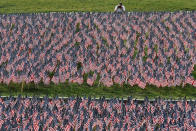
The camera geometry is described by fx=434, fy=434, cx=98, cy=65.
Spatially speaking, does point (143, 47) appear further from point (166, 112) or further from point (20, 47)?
point (166, 112)

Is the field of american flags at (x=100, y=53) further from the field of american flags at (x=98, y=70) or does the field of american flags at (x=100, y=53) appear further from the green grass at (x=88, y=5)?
the green grass at (x=88, y=5)

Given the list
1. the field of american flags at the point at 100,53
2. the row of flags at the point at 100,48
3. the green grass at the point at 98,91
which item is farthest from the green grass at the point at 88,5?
the green grass at the point at 98,91

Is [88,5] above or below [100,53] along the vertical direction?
above

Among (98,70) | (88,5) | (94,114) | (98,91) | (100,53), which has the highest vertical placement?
(88,5)

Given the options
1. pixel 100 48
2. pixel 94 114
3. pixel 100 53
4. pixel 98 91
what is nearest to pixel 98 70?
pixel 98 91

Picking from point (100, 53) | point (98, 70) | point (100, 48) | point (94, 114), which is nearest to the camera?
point (94, 114)

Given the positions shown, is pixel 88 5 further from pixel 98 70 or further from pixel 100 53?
pixel 98 70

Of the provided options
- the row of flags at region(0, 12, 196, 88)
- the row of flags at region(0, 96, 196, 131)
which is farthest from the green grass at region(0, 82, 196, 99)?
the row of flags at region(0, 96, 196, 131)
